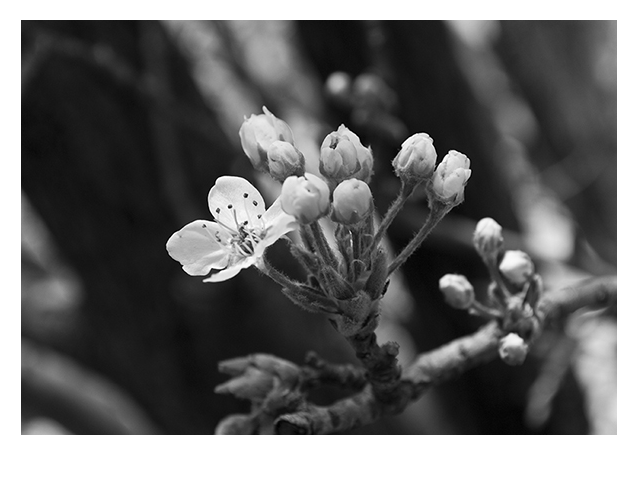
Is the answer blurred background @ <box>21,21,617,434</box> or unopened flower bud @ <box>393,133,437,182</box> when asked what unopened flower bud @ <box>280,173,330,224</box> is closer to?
unopened flower bud @ <box>393,133,437,182</box>

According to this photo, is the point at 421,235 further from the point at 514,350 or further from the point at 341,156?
the point at 514,350

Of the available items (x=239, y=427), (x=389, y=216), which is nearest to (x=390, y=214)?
(x=389, y=216)

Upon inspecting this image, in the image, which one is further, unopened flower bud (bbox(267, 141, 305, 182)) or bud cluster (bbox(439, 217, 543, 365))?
bud cluster (bbox(439, 217, 543, 365))

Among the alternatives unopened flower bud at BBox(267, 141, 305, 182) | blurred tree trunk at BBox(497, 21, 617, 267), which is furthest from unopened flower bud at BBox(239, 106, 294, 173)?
blurred tree trunk at BBox(497, 21, 617, 267)


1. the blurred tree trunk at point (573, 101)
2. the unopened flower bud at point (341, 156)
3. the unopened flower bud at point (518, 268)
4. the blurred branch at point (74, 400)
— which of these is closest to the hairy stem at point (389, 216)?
the unopened flower bud at point (341, 156)

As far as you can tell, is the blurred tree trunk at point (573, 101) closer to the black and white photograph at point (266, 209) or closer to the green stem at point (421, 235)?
the black and white photograph at point (266, 209)

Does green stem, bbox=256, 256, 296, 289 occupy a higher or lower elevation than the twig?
higher
